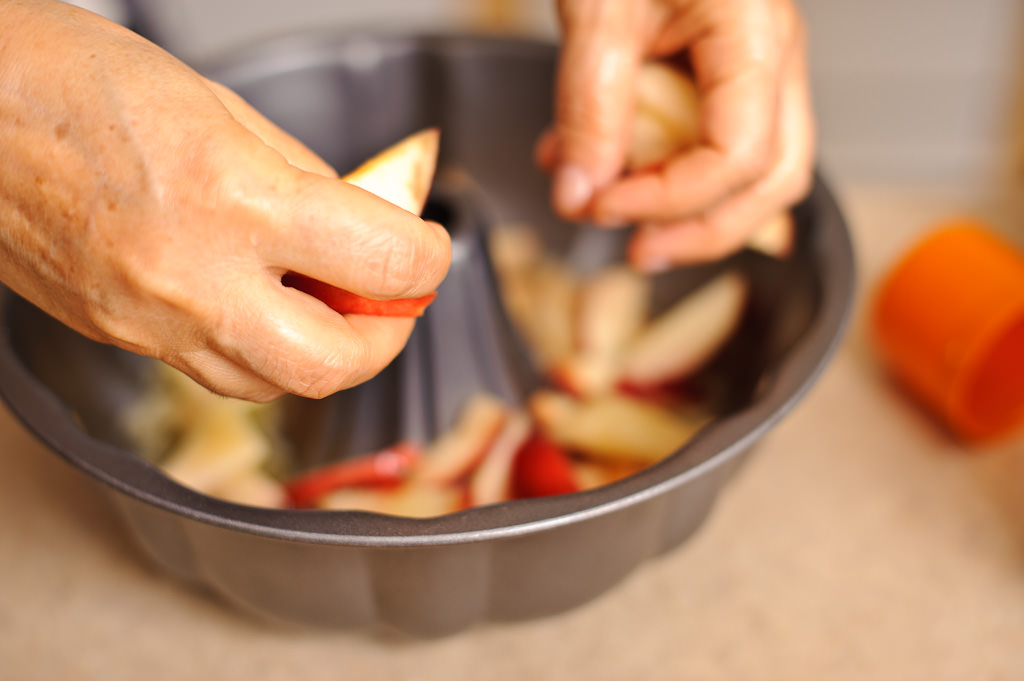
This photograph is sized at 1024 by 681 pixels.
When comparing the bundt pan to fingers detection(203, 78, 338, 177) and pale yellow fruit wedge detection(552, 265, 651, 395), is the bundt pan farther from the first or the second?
fingers detection(203, 78, 338, 177)

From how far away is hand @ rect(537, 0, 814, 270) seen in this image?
1.72 feet

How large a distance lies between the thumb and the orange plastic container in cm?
28

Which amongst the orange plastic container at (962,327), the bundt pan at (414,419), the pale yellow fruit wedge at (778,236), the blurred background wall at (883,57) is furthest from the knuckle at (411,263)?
the blurred background wall at (883,57)

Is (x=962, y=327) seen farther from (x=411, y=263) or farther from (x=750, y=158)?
(x=411, y=263)

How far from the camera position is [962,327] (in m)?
0.62

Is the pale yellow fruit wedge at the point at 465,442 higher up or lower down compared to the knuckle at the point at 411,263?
lower down

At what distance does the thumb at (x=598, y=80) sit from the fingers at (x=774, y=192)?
7cm

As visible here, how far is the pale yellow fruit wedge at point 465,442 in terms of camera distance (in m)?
0.60

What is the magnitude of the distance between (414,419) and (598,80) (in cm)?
27

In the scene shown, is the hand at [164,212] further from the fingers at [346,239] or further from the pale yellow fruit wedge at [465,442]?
the pale yellow fruit wedge at [465,442]

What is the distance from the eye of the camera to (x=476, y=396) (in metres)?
0.65

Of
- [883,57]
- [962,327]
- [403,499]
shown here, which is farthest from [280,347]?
[883,57]

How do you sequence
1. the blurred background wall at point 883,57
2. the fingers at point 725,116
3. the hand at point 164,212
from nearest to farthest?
the hand at point 164,212 → the fingers at point 725,116 → the blurred background wall at point 883,57

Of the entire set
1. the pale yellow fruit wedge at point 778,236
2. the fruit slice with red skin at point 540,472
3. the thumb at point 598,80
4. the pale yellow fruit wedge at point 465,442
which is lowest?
the pale yellow fruit wedge at point 465,442
